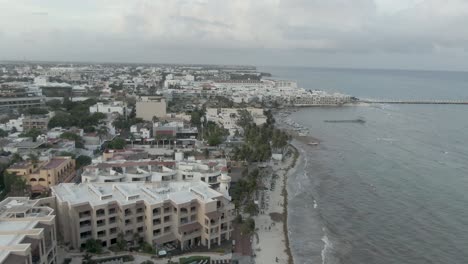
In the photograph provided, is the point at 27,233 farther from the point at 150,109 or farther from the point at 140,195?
the point at 150,109

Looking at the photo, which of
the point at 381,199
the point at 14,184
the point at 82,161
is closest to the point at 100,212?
the point at 14,184

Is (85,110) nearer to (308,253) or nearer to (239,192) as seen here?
(239,192)

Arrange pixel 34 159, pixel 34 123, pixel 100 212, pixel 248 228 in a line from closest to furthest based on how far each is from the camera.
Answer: pixel 100 212 < pixel 248 228 < pixel 34 159 < pixel 34 123

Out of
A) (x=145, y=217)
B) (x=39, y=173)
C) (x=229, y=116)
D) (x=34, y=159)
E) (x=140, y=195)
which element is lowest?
(x=145, y=217)

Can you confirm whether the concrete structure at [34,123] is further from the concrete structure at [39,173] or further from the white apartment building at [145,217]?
the white apartment building at [145,217]

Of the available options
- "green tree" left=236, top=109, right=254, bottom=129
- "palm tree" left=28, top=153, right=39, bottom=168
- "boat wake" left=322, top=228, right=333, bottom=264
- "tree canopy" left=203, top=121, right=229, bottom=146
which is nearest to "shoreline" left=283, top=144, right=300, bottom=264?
"boat wake" left=322, top=228, right=333, bottom=264

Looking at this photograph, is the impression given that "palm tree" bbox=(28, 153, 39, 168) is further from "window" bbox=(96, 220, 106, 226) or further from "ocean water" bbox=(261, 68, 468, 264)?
"ocean water" bbox=(261, 68, 468, 264)

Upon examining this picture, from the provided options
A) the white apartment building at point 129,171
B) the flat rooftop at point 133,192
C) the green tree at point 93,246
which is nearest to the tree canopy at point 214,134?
the white apartment building at point 129,171
